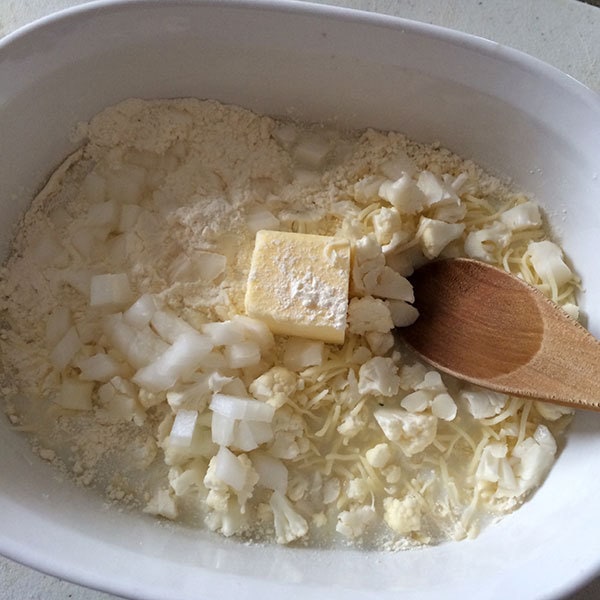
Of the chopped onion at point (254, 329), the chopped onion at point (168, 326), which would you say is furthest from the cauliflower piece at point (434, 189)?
the chopped onion at point (168, 326)

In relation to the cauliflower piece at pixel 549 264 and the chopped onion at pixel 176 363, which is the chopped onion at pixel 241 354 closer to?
the chopped onion at pixel 176 363

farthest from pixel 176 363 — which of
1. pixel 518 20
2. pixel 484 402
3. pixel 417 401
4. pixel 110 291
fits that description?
pixel 518 20

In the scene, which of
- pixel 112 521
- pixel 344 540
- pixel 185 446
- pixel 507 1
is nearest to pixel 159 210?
pixel 185 446

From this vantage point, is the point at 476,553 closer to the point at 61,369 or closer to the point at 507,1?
the point at 61,369

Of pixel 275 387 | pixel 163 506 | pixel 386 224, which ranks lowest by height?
pixel 163 506

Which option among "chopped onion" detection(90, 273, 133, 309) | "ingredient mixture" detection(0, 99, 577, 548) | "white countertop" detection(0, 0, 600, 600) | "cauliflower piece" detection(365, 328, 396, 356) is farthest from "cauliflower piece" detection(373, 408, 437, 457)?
"white countertop" detection(0, 0, 600, 600)

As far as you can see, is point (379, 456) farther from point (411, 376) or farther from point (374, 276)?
point (374, 276)

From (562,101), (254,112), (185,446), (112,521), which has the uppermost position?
(562,101)
